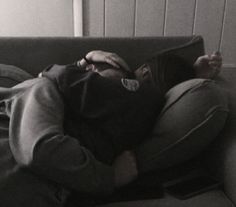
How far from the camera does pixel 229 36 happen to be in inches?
75.9

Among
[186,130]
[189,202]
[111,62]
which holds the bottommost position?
[189,202]

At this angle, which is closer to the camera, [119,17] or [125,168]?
[125,168]

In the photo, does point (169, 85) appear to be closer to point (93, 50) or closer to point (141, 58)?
point (141, 58)

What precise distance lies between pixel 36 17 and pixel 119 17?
0.40 metres

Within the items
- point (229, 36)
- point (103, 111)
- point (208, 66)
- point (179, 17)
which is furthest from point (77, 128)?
point (229, 36)

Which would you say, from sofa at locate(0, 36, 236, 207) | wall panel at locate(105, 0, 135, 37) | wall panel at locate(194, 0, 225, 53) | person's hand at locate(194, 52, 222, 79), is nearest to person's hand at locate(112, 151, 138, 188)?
sofa at locate(0, 36, 236, 207)

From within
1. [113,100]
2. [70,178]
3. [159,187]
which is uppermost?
[113,100]

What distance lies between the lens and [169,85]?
1.33 m

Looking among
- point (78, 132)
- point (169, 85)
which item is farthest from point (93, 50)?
point (78, 132)

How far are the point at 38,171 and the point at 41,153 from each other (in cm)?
5

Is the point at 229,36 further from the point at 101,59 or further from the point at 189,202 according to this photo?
the point at 189,202

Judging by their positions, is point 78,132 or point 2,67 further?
point 2,67

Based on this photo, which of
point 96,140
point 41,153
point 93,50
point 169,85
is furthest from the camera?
point 93,50

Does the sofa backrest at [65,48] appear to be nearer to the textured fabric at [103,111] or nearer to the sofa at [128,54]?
the sofa at [128,54]
